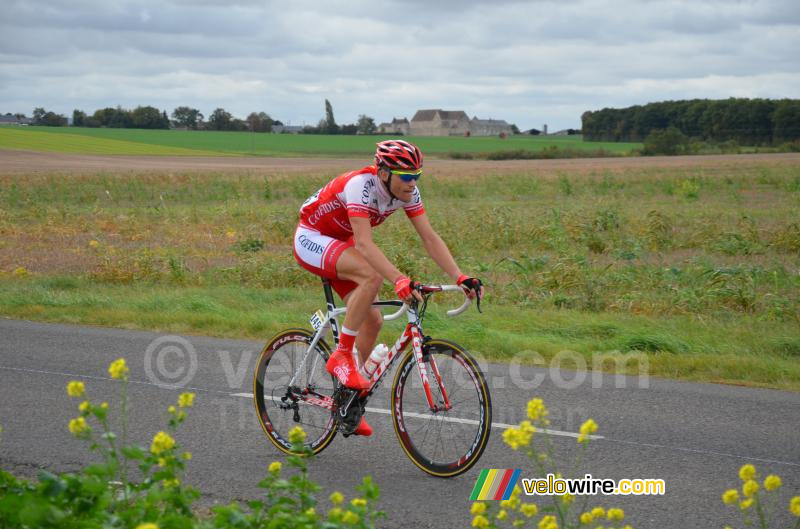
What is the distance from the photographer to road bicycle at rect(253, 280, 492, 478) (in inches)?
229

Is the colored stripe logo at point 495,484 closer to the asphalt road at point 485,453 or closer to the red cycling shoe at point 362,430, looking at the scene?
the asphalt road at point 485,453

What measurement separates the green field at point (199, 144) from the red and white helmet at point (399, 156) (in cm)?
7380

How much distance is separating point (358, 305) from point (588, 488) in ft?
6.11

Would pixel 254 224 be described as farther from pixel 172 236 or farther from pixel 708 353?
pixel 708 353

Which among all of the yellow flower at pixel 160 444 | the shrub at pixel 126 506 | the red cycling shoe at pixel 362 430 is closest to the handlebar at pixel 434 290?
the red cycling shoe at pixel 362 430

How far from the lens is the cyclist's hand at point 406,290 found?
5742 mm

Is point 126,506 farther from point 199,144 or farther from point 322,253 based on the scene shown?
point 199,144

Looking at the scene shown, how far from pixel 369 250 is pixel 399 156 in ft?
2.04

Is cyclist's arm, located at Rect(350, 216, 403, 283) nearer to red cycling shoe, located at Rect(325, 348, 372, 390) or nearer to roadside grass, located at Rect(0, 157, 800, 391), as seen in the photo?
red cycling shoe, located at Rect(325, 348, 372, 390)

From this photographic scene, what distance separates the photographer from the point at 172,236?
76.4 ft

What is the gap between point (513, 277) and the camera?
50.9 ft

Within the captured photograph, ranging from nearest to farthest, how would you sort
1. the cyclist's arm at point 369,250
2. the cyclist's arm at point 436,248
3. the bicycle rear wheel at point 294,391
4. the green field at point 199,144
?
the cyclist's arm at point 369,250
the cyclist's arm at point 436,248
the bicycle rear wheel at point 294,391
the green field at point 199,144

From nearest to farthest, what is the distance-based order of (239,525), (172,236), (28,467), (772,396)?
1. (239,525)
2. (28,467)
3. (772,396)
4. (172,236)

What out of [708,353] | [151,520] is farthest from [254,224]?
[151,520]
